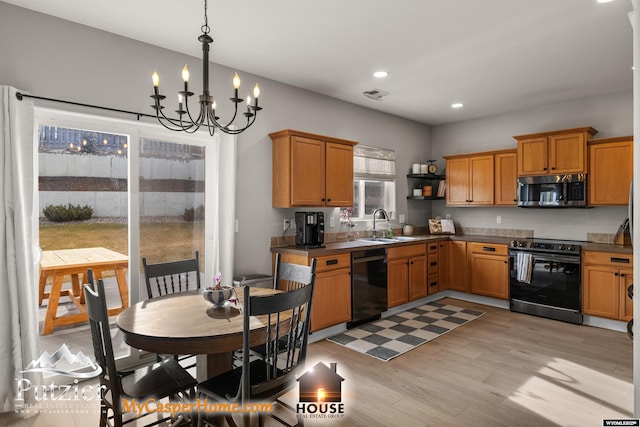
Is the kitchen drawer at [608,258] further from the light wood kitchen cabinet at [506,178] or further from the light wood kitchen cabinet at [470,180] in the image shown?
the light wood kitchen cabinet at [470,180]

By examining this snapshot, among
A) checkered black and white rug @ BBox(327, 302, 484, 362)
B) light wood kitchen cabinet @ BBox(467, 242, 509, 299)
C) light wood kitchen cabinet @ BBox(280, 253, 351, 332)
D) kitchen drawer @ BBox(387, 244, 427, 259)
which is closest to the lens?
checkered black and white rug @ BBox(327, 302, 484, 362)

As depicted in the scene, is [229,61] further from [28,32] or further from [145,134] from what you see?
[28,32]

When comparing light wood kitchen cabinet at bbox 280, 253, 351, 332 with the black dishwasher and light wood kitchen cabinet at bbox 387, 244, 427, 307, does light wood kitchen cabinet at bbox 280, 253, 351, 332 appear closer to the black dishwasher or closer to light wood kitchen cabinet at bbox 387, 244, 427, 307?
the black dishwasher

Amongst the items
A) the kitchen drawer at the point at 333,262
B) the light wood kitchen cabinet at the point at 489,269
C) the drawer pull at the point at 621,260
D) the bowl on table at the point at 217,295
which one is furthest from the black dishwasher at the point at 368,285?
the drawer pull at the point at 621,260

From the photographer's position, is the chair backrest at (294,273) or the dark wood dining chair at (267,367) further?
the chair backrest at (294,273)

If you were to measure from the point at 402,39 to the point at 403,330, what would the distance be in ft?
9.71

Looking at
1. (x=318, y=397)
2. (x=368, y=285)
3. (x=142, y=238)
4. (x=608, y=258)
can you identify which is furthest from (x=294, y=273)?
(x=608, y=258)

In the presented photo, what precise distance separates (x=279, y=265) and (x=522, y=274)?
3.41m

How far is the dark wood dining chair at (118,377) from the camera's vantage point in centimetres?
172

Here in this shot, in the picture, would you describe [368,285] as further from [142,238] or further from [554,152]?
[554,152]

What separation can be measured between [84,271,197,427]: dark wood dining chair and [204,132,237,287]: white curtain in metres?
1.49

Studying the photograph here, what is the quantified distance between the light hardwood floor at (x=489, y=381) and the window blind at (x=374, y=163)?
2.41 metres

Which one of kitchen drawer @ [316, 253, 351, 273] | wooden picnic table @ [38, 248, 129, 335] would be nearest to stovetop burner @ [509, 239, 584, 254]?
kitchen drawer @ [316, 253, 351, 273]

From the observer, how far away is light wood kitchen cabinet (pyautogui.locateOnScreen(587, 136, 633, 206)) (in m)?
4.19
